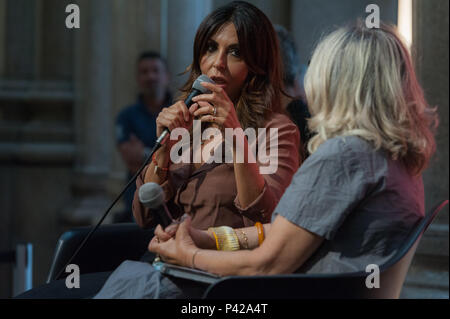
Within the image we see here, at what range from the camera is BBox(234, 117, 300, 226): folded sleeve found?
5.65 feet

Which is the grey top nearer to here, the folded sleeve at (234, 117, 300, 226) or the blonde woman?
the blonde woman

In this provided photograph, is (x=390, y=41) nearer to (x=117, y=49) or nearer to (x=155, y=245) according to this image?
(x=155, y=245)

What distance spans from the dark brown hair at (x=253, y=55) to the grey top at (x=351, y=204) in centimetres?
51

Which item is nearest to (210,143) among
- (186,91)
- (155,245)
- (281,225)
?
(186,91)

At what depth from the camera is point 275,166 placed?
1779mm

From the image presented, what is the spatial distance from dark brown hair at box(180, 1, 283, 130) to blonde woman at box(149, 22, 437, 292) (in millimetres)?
378

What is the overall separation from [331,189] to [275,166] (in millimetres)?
440

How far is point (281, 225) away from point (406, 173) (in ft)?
0.93

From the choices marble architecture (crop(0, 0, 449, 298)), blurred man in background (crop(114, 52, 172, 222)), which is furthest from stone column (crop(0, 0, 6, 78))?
blurred man in background (crop(114, 52, 172, 222))

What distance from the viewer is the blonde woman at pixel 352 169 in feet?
4.43

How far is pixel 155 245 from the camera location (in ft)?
5.08

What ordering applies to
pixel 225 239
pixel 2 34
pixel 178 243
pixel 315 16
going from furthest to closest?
pixel 2 34 < pixel 315 16 < pixel 225 239 < pixel 178 243

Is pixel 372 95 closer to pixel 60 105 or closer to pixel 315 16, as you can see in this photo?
pixel 315 16

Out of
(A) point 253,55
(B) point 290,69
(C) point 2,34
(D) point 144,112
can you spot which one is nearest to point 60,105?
(C) point 2,34
